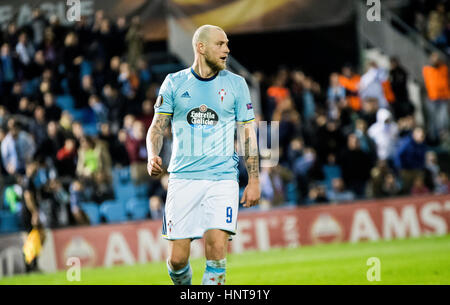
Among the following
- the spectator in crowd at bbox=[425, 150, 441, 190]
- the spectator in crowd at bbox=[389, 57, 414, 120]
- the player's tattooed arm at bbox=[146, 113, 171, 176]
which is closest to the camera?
the player's tattooed arm at bbox=[146, 113, 171, 176]

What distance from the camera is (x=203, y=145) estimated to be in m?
6.93

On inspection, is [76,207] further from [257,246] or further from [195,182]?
[195,182]

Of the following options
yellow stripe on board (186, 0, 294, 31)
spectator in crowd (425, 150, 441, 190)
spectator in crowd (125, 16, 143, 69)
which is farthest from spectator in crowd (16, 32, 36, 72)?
spectator in crowd (425, 150, 441, 190)

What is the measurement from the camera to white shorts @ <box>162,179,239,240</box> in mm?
6844

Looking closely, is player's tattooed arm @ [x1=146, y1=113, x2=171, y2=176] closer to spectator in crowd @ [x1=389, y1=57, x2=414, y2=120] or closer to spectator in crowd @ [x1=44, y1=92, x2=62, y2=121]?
spectator in crowd @ [x1=44, y1=92, x2=62, y2=121]

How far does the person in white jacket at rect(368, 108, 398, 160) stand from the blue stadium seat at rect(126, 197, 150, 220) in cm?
515

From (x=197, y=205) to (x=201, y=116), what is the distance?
761 mm

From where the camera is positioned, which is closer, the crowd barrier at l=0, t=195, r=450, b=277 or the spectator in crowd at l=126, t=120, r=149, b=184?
the crowd barrier at l=0, t=195, r=450, b=277

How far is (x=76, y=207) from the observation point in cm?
1630

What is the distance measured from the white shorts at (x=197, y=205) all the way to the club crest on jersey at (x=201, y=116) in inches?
19.2

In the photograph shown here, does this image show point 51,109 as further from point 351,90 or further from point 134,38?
point 351,90
